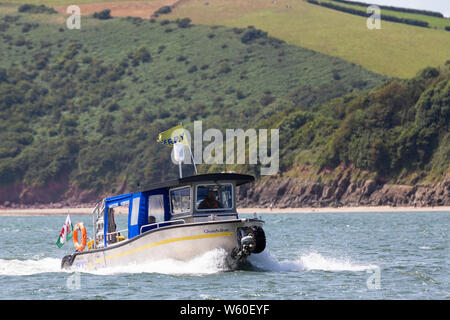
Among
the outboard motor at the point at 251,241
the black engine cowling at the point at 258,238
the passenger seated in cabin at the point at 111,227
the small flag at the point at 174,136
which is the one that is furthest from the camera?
the passenger seated in cabin at the point at 111,227

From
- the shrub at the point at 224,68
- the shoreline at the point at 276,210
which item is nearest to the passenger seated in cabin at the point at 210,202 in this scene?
the shoreline at the point at 276,210

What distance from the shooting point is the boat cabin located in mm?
29391

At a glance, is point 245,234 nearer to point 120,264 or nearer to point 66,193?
point 120,264

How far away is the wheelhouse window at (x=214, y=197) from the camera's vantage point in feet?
96.9

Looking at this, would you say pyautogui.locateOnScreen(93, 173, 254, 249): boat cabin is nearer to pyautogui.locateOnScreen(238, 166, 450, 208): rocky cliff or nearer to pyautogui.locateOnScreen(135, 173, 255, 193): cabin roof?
pyautogui.locateOnScreen(135, 173, 255, 193): cabin roof

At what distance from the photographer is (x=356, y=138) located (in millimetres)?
111438

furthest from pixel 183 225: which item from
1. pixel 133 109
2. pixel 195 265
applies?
pixel 133 109

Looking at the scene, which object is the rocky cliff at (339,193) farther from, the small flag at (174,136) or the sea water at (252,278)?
the small flag at (174,136)

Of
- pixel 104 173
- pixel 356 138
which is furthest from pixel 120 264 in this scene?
pixel 104 173

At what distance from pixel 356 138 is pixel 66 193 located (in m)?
61.4

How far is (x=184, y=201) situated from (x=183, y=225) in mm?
1894

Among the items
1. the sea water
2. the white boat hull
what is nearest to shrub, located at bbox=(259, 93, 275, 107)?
the sea water

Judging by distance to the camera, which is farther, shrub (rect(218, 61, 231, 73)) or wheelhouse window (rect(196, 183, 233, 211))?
shrub (rect(218, 61, 231, 73))

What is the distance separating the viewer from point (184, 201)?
29.7m
